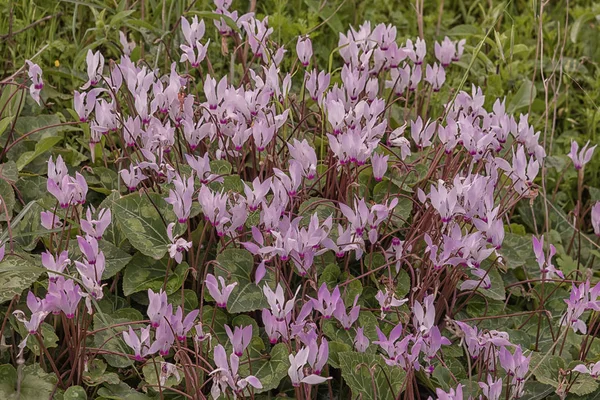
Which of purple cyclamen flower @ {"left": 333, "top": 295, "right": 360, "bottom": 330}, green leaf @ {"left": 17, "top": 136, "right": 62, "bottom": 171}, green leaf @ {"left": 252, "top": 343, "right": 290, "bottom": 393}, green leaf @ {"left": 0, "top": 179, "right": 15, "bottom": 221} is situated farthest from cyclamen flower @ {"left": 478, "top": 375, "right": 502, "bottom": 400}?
green leaf @ {"left": 17, "top": 136, "right": 62, "bottom": 171}

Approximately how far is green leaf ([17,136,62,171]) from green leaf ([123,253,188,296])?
563 millimetres

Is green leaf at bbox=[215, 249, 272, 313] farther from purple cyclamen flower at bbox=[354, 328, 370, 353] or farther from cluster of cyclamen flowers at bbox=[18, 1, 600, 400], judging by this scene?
purple cyclamen flower at bbox=[354, 328, 370, 353]

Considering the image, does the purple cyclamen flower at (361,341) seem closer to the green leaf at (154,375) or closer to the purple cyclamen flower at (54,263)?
the green leaf at (154,375)

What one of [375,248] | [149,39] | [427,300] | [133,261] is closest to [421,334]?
[427,300]

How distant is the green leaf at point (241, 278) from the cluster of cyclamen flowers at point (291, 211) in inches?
1.3

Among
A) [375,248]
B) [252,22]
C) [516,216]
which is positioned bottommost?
[516,216]

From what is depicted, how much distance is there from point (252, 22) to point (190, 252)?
0.93m

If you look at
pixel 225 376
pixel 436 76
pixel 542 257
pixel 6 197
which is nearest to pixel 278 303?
pixel 225 376

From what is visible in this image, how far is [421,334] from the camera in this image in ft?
7.05

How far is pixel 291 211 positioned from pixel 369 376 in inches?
18.9

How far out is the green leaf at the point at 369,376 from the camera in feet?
7.09

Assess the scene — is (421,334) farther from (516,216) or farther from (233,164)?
(516,216)

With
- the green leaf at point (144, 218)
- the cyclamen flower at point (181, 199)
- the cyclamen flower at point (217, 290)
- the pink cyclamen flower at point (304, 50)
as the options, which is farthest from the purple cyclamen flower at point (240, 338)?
the pink cyclamen flower at point (304, 50)

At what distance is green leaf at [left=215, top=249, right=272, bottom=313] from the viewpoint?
7.69 feet
